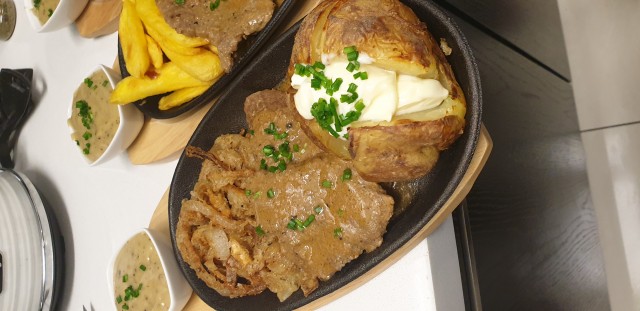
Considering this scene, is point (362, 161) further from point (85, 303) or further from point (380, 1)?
point (85, 303)

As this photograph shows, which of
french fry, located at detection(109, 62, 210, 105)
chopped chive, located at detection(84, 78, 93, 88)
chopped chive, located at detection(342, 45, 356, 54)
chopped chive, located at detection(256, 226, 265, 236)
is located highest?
chopped chive, located at detection(342, 45, 356, 54)

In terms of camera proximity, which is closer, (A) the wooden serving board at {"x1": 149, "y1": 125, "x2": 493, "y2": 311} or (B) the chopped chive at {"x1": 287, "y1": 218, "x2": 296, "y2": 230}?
(A) the wooden serving board at {"x1": 149, "y1": 125, "x2": 493, "y2": 311}

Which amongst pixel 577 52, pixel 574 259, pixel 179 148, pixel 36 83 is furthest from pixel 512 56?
pixel 36 83

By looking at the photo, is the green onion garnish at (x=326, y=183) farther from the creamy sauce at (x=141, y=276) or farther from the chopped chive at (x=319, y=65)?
the creamy sauce at (x=141, y=276)

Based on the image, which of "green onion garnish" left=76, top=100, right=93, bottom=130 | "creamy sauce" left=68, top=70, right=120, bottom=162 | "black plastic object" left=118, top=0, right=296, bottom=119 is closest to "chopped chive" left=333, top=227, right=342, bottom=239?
"black plastic object" left=118, top=0, right=296, bottom=119

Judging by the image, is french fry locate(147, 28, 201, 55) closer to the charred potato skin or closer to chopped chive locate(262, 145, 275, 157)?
chopped chive locate(262, 145, 275, 157)

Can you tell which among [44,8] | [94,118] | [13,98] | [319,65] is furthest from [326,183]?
[13,98]
